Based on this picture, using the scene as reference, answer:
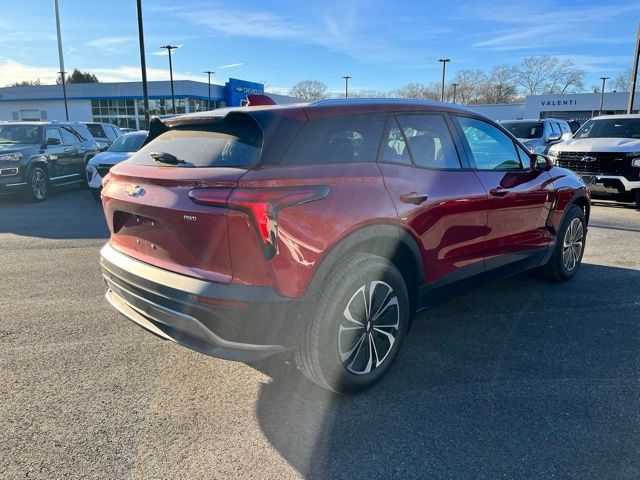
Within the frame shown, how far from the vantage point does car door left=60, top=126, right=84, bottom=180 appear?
12.4 metres

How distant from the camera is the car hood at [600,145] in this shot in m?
9.50

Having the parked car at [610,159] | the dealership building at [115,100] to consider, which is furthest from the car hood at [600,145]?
the dealership building at [115,100]

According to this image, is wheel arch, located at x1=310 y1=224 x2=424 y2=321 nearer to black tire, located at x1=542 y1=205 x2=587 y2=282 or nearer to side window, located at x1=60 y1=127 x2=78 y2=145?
black tire, located at x1=542 y1=205 x2=587 y2=282

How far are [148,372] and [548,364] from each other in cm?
278

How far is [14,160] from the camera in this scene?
10.6m

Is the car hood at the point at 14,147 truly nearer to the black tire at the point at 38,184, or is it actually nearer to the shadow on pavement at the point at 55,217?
the black tire at the point at 38,184

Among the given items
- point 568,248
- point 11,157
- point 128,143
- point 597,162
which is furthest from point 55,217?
point 597,162

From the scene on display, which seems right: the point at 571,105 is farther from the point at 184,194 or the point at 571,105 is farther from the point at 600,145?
the point at 184,194

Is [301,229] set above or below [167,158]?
below

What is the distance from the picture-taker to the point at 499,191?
396 centimetres

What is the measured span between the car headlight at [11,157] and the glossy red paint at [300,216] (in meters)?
9.00

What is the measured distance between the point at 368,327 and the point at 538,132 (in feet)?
46.0

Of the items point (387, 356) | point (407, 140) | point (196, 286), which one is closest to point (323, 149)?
point (407, 140)

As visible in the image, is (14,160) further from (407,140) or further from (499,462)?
(499,462)
